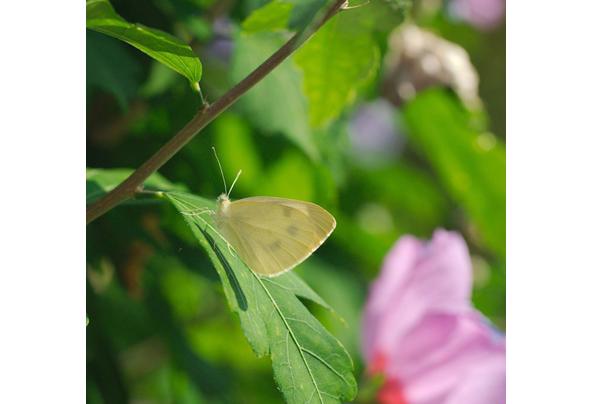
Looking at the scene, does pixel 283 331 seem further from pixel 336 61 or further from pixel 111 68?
pixel 111 68

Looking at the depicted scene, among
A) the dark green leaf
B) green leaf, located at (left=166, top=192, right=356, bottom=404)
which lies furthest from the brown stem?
the dark green leaf

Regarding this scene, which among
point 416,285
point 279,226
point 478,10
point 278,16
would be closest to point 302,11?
point 278,16

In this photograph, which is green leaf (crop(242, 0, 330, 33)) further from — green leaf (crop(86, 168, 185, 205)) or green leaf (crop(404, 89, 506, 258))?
green leaf (crop(404, 89, 506, 258))

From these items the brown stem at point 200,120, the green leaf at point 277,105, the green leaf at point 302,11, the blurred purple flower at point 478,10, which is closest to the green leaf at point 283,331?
the brown stem at point 200,120

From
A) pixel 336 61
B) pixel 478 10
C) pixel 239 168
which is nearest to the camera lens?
pixel 336 61

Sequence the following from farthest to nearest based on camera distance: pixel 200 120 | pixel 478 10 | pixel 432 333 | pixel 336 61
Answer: pixel 478 10
pixel 432 333
pixel 336 61
pixel 200 120
